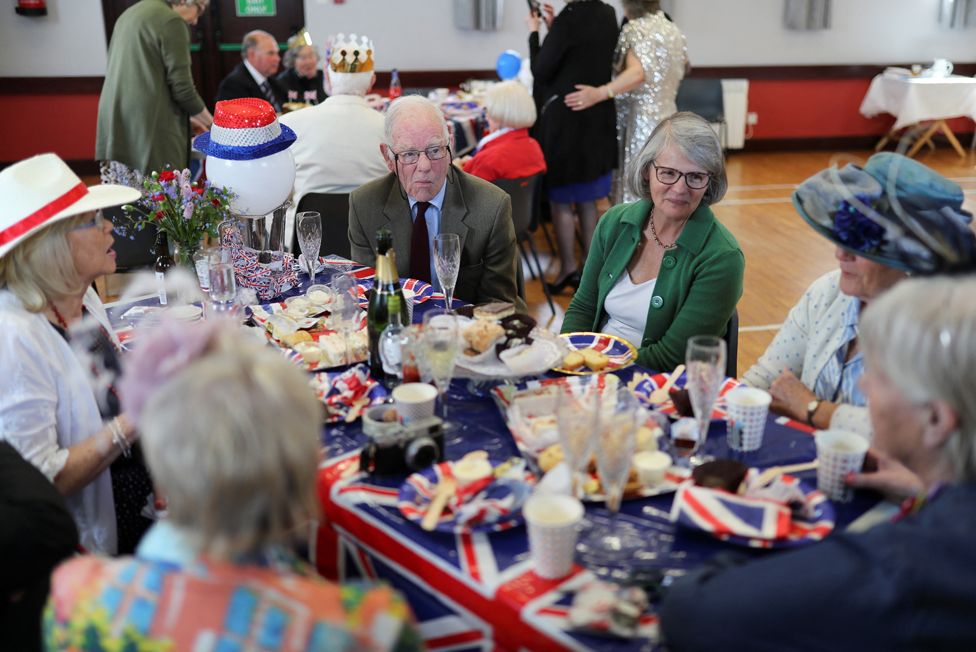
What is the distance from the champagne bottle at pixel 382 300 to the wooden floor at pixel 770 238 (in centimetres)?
106

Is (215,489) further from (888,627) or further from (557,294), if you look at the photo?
(557,294)

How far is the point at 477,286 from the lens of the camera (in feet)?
10.6

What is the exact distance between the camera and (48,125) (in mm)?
8891

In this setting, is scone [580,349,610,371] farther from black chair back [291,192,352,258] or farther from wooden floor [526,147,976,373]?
black chair back [291,192,352,258]

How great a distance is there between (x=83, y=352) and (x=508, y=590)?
125 cm

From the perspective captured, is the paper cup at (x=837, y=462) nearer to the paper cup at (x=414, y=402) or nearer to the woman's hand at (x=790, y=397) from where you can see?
the woman's hand at (x=790, y=397)

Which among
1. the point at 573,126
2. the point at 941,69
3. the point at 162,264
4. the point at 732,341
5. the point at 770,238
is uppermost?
the point at 941,69

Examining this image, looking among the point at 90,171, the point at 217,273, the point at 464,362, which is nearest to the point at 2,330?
the point at 217,273

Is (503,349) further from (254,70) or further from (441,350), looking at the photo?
(254,70)

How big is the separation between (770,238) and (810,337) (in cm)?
468

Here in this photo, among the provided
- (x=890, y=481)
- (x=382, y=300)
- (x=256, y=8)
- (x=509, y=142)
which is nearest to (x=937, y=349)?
(x=890, y=481)

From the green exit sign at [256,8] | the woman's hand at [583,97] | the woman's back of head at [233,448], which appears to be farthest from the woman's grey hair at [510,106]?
the green exit sign at [256,8]

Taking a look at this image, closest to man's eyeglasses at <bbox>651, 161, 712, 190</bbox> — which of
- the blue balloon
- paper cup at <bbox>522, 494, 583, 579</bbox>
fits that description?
paper cup at <bbox>522, 494, 583, 579</bbox>

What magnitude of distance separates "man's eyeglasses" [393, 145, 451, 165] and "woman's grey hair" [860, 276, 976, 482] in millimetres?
1988
